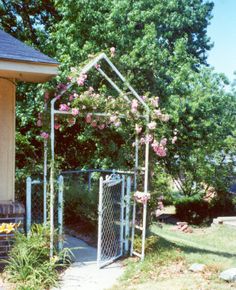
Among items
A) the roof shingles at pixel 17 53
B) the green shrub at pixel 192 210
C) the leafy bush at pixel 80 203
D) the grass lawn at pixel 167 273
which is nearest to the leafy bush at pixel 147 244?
the grass lawn at pixel 167 273

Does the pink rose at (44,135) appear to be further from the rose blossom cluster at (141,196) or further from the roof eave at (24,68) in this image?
the rose blossom cluster at (141,196)

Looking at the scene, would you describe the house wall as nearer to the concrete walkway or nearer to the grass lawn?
the concrete walkway

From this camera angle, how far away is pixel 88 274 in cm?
619

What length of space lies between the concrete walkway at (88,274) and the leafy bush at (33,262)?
0.18m

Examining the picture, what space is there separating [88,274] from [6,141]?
Answer: 2.48 meters

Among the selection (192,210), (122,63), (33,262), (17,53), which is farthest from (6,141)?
(192,210)

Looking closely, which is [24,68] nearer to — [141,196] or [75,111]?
[75,111]

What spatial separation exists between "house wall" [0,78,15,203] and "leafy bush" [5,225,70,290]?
0.77m

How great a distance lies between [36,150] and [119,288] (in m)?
7.96

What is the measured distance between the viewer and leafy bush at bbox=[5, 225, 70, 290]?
18.6 ft

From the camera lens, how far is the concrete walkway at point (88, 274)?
5.73 metres

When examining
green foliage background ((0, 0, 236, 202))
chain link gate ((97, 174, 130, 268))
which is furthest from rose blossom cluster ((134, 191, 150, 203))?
green foliage background ((0, 0, 236, 202))

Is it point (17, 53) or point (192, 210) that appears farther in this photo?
point (192, 210)

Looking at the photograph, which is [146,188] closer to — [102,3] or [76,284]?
[76,284]
